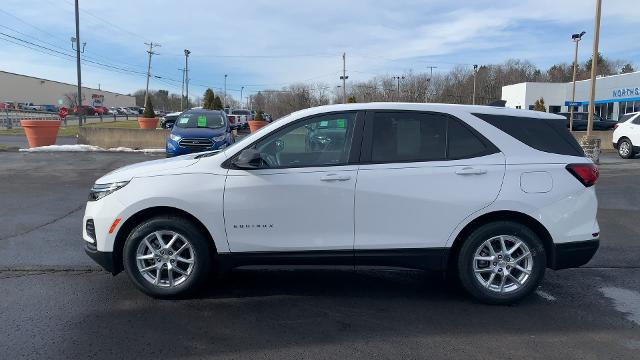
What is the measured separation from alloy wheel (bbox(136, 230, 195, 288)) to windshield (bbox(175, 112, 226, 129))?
10.9 meters

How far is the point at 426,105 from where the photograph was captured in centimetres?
468

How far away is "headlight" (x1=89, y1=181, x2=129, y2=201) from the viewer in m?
4.49

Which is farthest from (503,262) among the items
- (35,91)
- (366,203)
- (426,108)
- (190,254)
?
(35,91)

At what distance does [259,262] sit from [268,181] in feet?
2.44

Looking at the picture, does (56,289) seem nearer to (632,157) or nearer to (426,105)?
(426,105)

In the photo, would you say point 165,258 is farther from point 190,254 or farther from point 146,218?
point 146,218

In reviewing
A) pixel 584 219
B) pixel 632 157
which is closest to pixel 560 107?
pixel 632 157

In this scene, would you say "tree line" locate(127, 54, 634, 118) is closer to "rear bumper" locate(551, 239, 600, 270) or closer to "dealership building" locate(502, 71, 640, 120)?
"dealership building" locate(502, 71, 640, 120)

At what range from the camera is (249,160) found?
169 inches

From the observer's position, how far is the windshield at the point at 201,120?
15.1m

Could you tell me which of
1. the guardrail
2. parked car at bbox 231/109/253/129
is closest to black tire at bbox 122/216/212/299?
the guardrail

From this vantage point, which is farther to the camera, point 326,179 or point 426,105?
point 426,105

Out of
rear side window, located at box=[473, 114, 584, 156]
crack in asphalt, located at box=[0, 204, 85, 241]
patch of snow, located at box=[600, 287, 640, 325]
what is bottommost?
patch of snow, located at box=[600, 287, 640, 325]

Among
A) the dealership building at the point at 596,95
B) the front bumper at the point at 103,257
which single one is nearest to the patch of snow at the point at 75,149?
the front bumper at the point at 103,257
